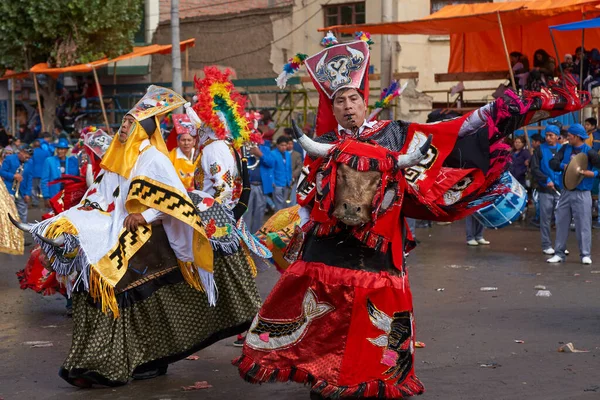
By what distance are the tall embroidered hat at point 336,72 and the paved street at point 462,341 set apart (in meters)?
1.81

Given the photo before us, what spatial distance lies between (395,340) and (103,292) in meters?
2.22

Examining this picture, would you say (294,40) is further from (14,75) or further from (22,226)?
(22,226)

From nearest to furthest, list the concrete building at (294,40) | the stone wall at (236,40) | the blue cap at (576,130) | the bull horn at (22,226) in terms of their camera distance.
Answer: the bull horn at (22,226) < the blue cap at (576,130) < the concrete building at (294,40) < the stone wall at (236,40)

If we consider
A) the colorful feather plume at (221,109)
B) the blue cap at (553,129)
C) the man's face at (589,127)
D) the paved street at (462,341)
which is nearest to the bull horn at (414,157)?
the paved street at (462,341)

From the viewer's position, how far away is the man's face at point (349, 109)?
5777 mm

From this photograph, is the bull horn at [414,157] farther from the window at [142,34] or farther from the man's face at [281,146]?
the window at [142,34]

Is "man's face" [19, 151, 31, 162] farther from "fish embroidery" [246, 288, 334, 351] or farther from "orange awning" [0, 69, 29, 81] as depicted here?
"fish embroidery" [246, 288, 334, 351]

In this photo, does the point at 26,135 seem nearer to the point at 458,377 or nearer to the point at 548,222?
the point at 548,222

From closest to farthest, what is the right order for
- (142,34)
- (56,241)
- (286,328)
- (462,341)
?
(286,328) < (56,241) < (462,341) < (142,34)

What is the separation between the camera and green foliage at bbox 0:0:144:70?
28.0m

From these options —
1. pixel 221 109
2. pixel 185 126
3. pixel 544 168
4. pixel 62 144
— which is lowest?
pixel 544 168

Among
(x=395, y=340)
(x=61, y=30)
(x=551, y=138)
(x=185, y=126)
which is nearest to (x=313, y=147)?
(x=395, y=340)

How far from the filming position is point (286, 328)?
559cm

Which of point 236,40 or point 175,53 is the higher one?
point 236,40
